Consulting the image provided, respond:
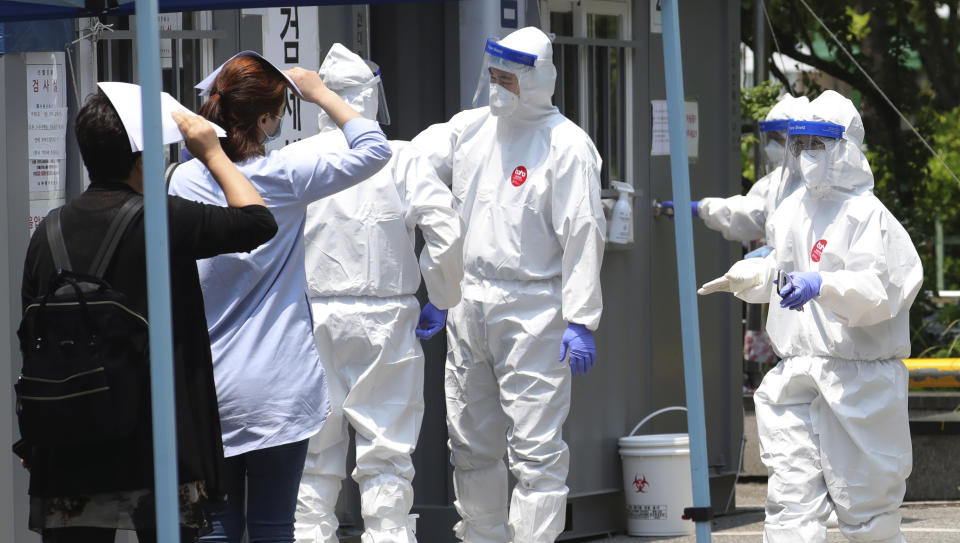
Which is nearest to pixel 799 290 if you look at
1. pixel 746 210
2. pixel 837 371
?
pixel 837 371

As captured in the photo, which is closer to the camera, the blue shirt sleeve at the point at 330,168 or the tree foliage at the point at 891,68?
the blue shirt sleeve at the point at 330,168

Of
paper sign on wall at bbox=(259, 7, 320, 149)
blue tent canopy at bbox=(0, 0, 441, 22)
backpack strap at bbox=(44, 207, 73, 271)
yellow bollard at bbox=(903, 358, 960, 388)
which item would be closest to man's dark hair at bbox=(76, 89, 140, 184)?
backpack strap at bbox=(44, 207, 73, 271)

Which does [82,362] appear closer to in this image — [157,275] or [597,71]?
[157,275]

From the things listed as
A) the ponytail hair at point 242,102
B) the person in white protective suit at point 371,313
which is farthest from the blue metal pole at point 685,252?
the person in white protective suit at point 371,313

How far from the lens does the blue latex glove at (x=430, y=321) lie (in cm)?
631

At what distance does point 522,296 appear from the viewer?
612 cm

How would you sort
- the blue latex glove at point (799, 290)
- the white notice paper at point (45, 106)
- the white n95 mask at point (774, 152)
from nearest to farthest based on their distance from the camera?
the blue latex glove at point (799, 290)
the white notice paper at point (45, 106)
the white n95 mask at point (774, 152)

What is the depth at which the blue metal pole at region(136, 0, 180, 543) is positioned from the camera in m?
3.20

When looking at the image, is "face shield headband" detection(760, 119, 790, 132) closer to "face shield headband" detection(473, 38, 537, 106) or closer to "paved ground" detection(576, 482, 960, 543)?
"face shield headband" detection(473, 38, 537, 106)

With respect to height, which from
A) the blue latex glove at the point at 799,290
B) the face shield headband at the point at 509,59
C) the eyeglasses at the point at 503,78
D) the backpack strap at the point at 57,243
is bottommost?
the blue latex glove at the point at 799,290

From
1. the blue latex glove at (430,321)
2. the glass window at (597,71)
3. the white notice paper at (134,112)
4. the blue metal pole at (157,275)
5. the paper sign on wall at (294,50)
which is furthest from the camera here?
the glass window at (597,71)

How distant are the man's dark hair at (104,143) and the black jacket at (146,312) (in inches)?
1.3

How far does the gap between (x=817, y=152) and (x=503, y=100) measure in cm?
121

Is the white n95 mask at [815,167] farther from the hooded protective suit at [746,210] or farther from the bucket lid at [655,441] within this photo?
the bucket lid at [655,441]
